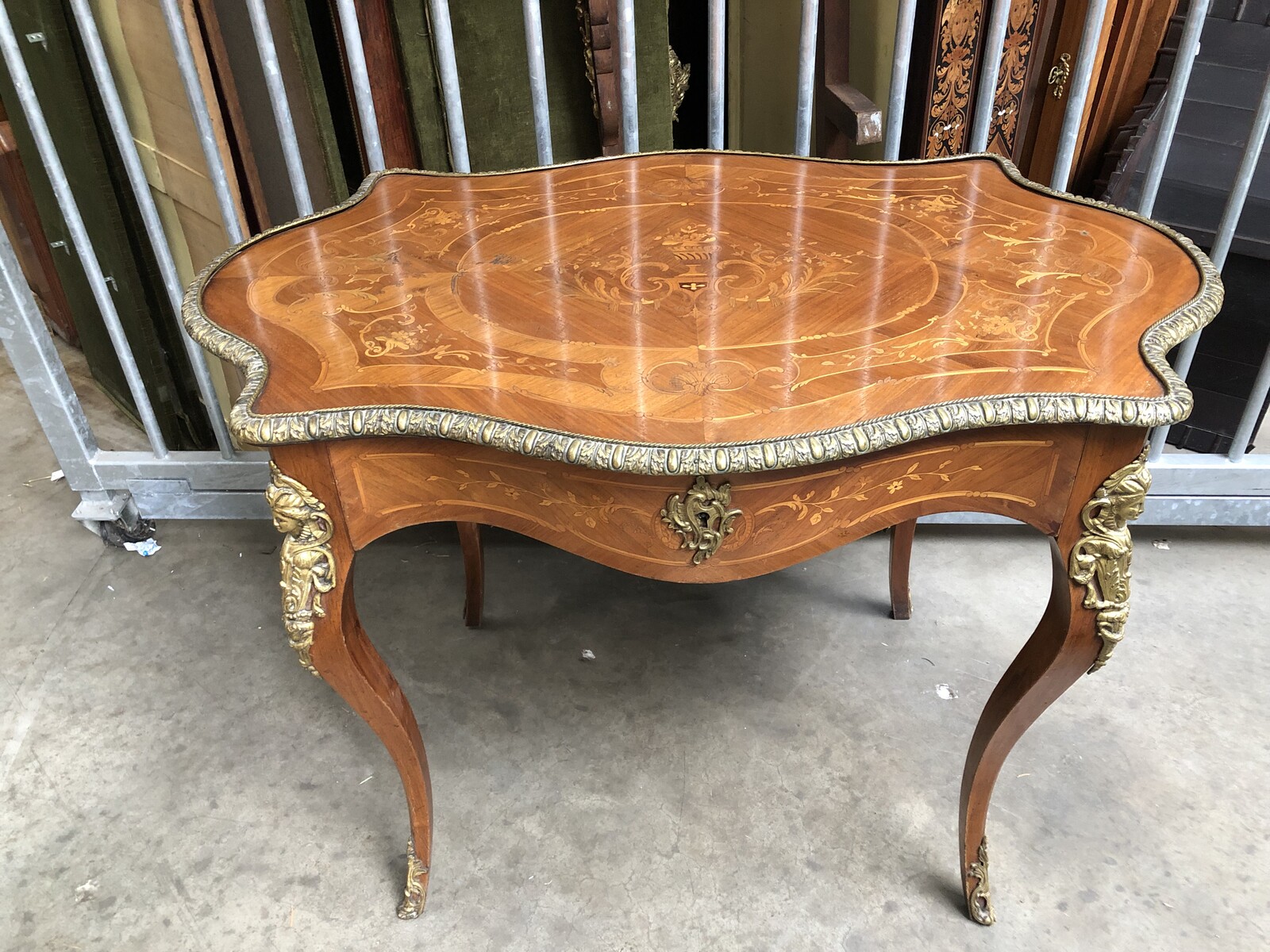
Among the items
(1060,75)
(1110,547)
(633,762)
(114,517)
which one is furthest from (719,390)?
(1060,75)

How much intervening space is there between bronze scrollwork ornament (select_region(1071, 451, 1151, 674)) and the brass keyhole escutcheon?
6.72 feet

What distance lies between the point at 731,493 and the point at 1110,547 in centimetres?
46

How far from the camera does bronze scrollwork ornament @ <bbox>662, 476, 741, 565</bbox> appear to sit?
1.01m

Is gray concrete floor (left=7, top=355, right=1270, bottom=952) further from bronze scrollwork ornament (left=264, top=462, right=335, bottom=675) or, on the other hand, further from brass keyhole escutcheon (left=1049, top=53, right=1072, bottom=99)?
brass keyhole escutcheon (left=1049, top=53, right=1072, bottom=99)

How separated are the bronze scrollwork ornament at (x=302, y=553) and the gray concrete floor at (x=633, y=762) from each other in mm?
614

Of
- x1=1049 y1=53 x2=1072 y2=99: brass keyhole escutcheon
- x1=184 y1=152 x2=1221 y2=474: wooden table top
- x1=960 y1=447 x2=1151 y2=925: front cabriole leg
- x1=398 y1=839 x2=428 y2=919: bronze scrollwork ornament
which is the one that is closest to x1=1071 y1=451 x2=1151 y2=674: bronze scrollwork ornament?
x1=960 y1=447 x2=1151 y2=925: front cabriole leg

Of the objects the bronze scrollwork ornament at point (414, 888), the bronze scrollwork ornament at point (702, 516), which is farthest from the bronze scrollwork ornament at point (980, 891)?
the bronze scrollwork ornament at point (414, 888)

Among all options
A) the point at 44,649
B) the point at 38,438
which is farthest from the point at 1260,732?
the point at 38,438

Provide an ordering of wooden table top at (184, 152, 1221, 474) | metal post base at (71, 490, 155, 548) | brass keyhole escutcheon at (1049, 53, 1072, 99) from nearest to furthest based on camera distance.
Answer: wooden table top at (184, 152, 1221, 474)
metal post base at (71, 490, 155, 548)
brass keyhole escutcheon at (1049, 53, 1072, 99)

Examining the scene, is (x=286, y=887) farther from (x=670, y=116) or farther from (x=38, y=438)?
(x=670, y=116)

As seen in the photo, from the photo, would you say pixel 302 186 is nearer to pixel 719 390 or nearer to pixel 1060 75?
pixel 719 390

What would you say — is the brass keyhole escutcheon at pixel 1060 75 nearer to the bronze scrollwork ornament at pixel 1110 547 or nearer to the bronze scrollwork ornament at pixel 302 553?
the bronze scrollwork ornament at pixel 1110 547

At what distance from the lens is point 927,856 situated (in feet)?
4.95

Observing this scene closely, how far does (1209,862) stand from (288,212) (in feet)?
7.94
